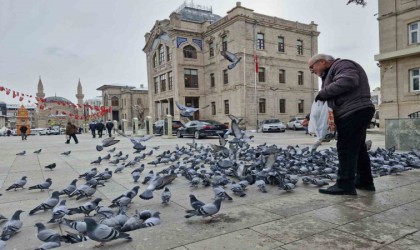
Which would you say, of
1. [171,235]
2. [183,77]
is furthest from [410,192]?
[183,77]

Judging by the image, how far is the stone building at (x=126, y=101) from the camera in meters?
65.0

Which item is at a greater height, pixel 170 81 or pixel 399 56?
pixel 170 81

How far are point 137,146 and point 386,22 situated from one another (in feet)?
73.4

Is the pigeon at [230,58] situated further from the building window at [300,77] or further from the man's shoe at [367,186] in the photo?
the building window at [300,77]

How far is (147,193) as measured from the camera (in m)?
4.01

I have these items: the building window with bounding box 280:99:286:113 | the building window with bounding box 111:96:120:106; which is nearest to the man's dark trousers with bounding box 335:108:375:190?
the building window with bounding box 280:99:286:113

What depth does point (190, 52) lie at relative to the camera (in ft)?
129

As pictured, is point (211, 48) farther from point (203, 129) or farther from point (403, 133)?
point (403, 133)

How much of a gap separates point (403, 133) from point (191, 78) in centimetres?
3182

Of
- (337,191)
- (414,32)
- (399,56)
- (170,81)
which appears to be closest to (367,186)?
(337,191)

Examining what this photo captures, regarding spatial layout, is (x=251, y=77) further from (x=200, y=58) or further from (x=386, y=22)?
(x=386, y=22)

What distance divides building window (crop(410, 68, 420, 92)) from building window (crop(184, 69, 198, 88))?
24.2 metres

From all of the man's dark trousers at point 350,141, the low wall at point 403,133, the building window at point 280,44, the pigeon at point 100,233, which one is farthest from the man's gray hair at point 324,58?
the building window at point 280,44

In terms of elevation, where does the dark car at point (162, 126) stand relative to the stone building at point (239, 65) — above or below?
below
